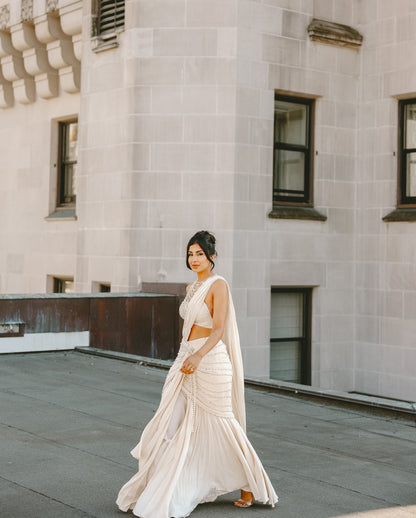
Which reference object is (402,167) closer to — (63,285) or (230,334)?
(63,285)

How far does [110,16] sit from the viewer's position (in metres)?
15.2

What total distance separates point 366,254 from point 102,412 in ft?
25.2

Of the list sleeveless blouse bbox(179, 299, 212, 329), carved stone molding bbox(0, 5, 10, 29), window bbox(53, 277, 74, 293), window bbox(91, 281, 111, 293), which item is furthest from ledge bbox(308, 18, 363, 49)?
sleeveless blouse bbox(179, 299, 212, 329)

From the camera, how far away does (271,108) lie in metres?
14.4

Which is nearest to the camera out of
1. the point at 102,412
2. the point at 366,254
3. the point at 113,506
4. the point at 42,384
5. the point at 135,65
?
the point at 113,506

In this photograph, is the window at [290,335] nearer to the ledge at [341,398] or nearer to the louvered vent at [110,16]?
the ledge at [341,398]

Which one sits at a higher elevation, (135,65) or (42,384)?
(135,65)

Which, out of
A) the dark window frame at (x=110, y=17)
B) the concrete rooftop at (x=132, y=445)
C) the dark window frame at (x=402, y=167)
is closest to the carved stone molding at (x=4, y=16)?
the dark window frame at (x=110, y=17)

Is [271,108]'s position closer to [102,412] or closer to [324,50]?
[324,50]

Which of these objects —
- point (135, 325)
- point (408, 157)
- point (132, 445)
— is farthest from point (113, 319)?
point (132, 445)

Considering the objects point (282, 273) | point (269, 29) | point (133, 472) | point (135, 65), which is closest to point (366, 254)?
point (282, 273)

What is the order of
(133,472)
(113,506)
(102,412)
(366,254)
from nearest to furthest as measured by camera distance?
(113,506) < (133,472) < (102,412) < (366,254)

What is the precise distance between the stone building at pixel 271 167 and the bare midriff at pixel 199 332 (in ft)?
26.4

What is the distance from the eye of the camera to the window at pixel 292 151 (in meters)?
15.0
